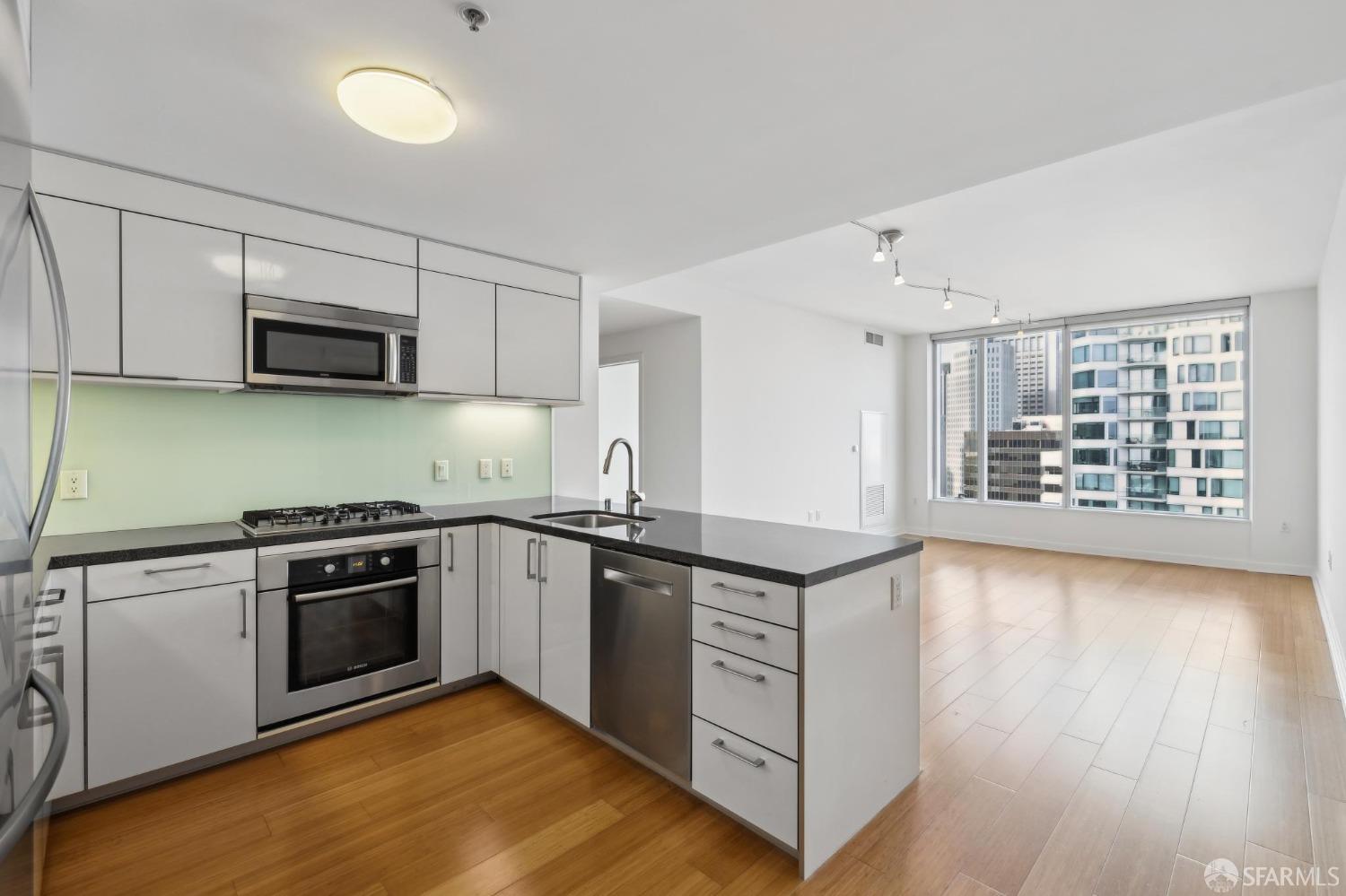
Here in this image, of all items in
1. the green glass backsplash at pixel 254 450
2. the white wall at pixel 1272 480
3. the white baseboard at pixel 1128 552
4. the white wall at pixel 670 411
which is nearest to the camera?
the green glass backsplash at pixel 254 450

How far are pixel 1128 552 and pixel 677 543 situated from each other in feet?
21.4

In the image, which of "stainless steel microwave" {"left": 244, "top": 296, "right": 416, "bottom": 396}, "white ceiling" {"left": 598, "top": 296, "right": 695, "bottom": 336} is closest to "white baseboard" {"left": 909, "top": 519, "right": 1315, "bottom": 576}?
"white ceiling" {"left": 598, "top": 296, "right": 695, "bottom": 336}

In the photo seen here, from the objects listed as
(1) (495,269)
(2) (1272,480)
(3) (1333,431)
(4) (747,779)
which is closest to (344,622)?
(4) (747,779)

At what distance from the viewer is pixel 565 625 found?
2.71 metres

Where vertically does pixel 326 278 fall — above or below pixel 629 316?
below

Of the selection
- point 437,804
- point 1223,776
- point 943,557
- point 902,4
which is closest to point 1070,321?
point 943,557

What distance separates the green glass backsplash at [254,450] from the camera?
8.25ft

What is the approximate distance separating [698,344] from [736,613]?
3.74m

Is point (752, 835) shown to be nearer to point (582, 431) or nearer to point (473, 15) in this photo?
point (473, 15)

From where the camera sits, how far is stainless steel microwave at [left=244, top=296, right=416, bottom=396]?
8.57 ft

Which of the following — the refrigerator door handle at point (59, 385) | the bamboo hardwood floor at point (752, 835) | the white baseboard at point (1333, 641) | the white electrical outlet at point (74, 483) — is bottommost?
the bamboo hardwood floor at point (752, 835)

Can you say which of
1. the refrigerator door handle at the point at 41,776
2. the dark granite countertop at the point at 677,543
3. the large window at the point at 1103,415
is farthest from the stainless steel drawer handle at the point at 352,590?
the large window at the point at 1103,415

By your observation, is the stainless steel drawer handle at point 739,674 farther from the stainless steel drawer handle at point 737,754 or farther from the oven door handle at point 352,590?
the oven door handle at point 352,590

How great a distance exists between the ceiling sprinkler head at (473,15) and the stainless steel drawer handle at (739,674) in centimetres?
195
